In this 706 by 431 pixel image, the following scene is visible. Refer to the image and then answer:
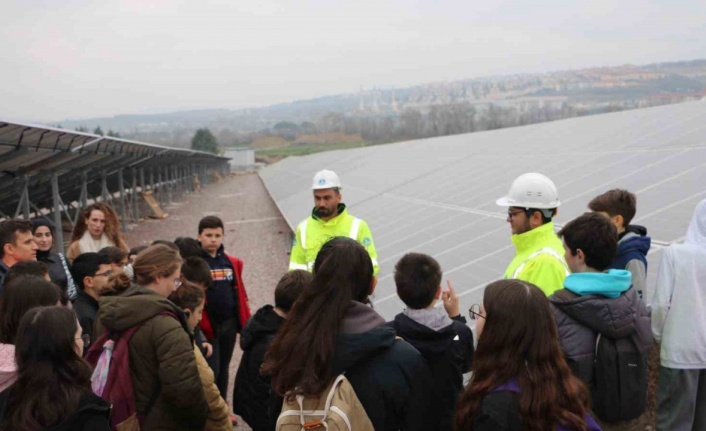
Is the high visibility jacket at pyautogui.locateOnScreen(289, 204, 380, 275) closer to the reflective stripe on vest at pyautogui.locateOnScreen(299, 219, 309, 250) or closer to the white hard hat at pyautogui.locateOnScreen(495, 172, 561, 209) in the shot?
the reflective stripe on vest at pyautogui.locateOnScreen(299, 219, 309, 250)

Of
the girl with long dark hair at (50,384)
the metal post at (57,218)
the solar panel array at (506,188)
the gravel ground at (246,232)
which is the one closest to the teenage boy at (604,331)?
the solar panel array at (506,188)

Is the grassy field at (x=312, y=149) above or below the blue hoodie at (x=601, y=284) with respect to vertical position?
below

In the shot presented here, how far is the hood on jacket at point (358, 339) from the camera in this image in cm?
266

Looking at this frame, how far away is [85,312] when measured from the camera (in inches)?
188

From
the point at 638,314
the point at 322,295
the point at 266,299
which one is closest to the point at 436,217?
the point at 266,299

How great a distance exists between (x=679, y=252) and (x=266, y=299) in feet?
32.3

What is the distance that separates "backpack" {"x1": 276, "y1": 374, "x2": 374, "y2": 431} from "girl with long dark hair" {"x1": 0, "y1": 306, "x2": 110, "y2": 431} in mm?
906

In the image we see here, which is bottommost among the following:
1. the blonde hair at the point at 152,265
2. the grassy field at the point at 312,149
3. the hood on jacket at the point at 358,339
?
the grassy field at the point at 312,149

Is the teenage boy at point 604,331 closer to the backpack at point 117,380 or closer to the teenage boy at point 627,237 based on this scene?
the teenage boy at point 627,237

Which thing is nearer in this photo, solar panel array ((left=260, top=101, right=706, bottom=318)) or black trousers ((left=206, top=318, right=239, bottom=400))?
black trousers ((left=206, top=318, right=239, bottom=400))

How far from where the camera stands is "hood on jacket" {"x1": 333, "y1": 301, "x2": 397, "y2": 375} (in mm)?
2658

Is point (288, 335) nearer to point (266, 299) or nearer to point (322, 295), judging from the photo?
point (322, 295)

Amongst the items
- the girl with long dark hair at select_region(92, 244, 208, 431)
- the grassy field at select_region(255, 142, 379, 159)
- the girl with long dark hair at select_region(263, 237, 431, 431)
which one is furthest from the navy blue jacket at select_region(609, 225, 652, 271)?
the grassy field at select_region(255, 142, 379, 159)

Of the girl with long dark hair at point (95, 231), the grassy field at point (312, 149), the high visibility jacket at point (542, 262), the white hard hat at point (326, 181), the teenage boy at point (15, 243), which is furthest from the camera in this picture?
the grassy field at point (312, 149)
